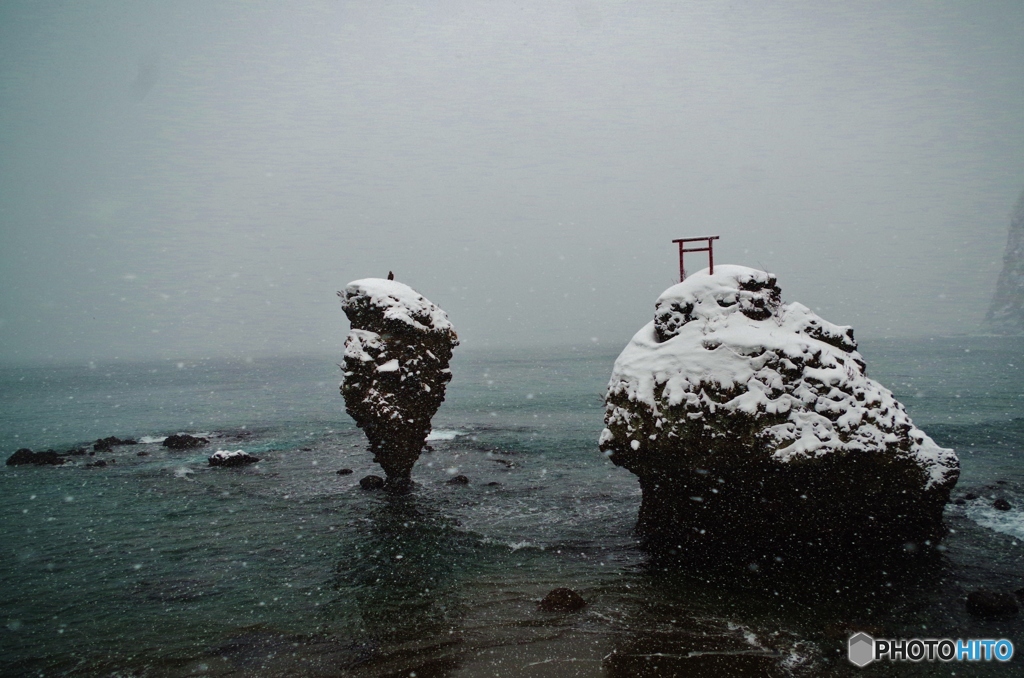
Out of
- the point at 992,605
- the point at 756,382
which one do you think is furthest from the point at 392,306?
the point at 992,605

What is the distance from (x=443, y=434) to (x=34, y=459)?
31.5 metres

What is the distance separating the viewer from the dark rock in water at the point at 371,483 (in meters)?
29.2

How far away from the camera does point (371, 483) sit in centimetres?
2939

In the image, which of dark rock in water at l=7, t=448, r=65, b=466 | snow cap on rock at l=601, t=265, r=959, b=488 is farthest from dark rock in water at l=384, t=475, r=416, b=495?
dark rock in water at l=7, t=448, r=65, b=466

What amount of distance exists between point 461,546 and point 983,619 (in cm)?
1575

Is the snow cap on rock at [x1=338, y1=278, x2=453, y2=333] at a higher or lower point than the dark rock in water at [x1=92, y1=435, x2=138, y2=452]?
higher

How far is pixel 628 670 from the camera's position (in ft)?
39.2

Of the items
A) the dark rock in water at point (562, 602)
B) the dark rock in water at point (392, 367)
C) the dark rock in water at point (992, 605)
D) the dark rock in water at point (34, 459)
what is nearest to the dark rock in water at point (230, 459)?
the dark rock in water at point (34, 459)

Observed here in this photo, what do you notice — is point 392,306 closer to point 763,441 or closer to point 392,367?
point 392,367

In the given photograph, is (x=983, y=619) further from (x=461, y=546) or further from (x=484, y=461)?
(x=484, y=461)

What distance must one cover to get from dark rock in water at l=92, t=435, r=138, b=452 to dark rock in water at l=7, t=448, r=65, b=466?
3.43m

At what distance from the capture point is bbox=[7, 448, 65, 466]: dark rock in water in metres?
40.0

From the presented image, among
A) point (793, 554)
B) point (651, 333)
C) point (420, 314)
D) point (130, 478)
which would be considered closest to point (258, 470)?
point (130, 478)

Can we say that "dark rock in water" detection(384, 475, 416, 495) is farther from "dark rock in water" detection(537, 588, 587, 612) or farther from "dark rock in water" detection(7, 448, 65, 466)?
"dark rock in water" detection(7, 448, 65, 466)
